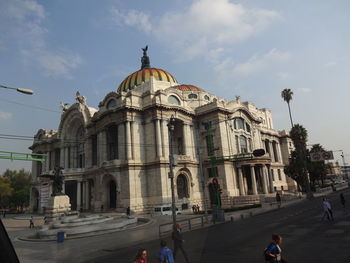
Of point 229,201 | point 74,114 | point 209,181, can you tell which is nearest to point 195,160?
point 209,181

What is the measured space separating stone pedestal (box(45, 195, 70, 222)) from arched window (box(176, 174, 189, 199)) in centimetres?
1764

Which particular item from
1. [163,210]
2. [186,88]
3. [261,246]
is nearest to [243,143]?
[186,88]

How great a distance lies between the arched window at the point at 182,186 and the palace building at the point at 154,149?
6.3 inches

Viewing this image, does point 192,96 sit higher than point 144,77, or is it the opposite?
point 144,77

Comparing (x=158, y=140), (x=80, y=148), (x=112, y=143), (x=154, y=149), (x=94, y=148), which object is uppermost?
(x=80, y=148)

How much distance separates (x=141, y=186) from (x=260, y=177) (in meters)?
22.5

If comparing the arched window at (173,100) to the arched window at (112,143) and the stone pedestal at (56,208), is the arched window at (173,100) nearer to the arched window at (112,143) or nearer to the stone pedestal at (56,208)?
the arched window at (112,143)

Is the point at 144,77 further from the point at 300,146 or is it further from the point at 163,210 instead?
the point at 300,146

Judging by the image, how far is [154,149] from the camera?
132 ft

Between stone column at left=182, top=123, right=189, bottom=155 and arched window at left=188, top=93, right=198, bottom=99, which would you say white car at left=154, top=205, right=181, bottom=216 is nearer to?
stone column at left=182, top=123, right=189, bottom=155

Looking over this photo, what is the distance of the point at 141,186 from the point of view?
3903 cm

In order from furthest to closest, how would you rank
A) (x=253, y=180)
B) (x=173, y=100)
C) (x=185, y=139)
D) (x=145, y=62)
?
(x=145, y=62) < (x=173, y=100) < (x=185, y=139) < (x=253, y=180)

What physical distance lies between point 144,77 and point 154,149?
2096 centimetres

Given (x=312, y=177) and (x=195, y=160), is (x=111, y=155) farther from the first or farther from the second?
(x=312, y=177)
